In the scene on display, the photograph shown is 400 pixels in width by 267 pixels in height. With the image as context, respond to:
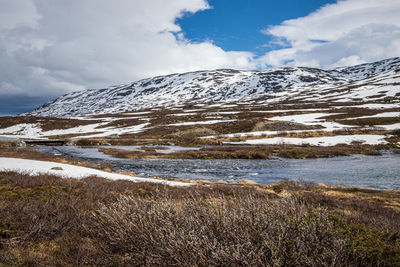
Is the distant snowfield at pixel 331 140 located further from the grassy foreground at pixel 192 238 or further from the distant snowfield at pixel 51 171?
the grassy foreground at pixel 192 238

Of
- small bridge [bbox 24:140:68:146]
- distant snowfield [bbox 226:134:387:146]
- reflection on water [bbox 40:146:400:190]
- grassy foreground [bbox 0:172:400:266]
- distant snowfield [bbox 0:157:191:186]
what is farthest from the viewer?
small bridge [bbox 24:140:68:146]

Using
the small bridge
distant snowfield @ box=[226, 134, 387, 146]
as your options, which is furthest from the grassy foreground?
the small bridge

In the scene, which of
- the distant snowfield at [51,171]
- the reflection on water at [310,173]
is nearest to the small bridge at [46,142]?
the reflection on water at [310,173]

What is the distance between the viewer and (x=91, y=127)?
274 ft

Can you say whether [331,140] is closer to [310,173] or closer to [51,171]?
[310,173]

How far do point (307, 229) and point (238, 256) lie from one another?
4.48 feet

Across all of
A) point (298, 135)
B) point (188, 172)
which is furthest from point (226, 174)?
point (298, 135)

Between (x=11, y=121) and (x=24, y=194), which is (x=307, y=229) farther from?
(x=11, y=121)

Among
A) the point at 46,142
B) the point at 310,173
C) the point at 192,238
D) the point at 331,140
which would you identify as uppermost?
the point at 46,142

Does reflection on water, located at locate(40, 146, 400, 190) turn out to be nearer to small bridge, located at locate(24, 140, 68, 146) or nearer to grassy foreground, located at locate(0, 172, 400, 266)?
grassy foreground, located at locate(0, 172, 400, 266)

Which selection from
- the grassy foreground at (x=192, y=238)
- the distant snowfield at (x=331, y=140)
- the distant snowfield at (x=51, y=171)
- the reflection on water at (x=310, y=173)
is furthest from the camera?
the distant snowfield at (x=331, y=140)

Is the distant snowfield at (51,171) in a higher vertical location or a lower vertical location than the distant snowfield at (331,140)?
higher

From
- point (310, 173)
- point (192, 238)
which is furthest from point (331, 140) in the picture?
point (192, 238)

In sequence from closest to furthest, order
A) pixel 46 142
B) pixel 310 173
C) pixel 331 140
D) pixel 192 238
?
1. pixel 192 238
2. pixel 310 173
3. pixel 331 140
4. pixel 46 142
